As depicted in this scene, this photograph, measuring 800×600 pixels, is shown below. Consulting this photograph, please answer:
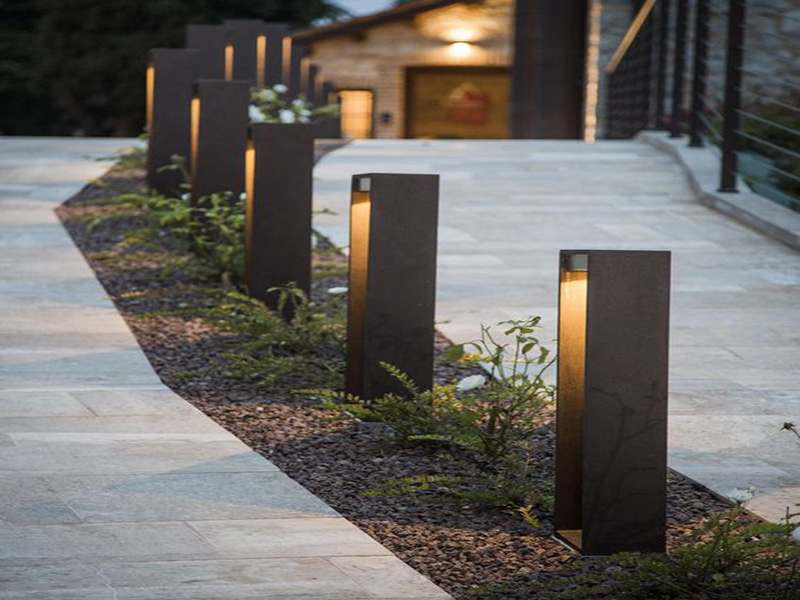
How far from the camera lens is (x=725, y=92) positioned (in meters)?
10.6

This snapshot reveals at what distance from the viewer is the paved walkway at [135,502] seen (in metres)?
3.63

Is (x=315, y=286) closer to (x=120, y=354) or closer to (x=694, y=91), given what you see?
(x=120, y=354)

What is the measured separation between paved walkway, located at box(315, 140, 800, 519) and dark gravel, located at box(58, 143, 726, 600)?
0.47 m

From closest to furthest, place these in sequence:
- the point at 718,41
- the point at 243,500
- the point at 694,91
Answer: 1. the point at 243,500
2. the point at 694,91
3. the point at 718,41

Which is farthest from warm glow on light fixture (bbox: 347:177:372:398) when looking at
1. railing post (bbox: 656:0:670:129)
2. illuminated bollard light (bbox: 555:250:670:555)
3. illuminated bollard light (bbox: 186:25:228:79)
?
railing post (bbox: 656:0:670:129)

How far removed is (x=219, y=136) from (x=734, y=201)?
13.5ft

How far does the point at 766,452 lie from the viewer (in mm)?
4988

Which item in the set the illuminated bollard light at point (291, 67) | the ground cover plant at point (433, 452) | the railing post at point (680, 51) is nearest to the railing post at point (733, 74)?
the railing post at point (680, 51)

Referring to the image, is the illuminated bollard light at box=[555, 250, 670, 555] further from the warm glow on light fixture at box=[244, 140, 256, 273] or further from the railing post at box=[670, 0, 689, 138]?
the railing post at box=[670, 0, 689, 138]

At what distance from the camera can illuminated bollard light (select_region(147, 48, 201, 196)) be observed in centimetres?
1009

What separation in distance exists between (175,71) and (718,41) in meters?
11.8

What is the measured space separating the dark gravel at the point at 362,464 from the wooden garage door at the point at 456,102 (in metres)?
19.5

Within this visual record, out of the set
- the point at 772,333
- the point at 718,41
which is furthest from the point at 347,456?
the point at 718,41

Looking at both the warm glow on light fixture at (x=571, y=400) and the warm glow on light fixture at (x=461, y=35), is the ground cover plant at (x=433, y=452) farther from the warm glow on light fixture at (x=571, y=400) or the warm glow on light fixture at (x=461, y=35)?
the warm glow on light fixture at (x=461, y=35)
